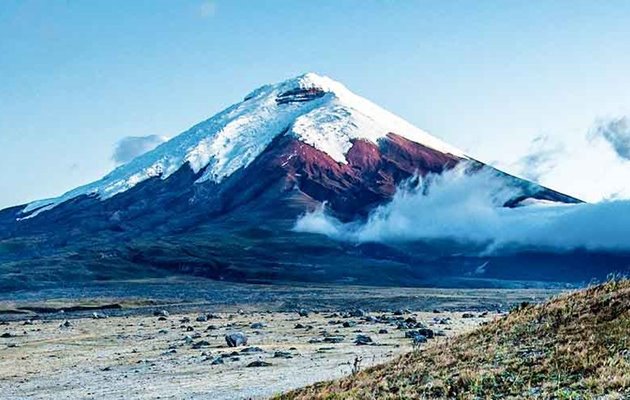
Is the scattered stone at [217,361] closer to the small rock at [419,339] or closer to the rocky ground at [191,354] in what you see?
the rocky ground at [191,354]

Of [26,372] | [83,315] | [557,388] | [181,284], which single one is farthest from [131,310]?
[557,388]

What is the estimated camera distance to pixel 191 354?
48.3 metres

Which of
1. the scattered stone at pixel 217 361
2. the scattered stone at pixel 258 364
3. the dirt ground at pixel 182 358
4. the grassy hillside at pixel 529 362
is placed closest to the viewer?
the grassy hillside at pixel 529 362

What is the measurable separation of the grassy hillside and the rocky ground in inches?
168

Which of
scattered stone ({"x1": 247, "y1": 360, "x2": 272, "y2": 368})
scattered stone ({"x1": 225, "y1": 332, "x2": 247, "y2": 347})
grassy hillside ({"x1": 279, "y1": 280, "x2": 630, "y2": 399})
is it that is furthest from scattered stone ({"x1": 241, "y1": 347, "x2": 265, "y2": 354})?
grassy hillside ({"x1": 279, "y1": 280, "x2": 630, "y2": 399})

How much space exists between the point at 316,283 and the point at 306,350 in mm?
150751

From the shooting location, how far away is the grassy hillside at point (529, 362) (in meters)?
19.7

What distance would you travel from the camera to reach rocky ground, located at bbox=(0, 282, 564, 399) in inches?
1403

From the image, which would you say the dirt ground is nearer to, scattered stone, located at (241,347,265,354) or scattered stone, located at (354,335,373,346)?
scattered stone, located at (241,347,265,354)

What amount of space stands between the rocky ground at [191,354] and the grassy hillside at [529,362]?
426 cm

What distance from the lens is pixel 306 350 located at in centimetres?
4784

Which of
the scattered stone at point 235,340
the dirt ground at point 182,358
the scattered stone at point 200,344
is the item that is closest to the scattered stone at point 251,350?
the dirt ground at point 182,358

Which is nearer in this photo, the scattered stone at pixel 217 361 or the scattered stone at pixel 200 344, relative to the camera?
the scattered stone at pixel 217 361

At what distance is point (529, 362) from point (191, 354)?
1173 inches
